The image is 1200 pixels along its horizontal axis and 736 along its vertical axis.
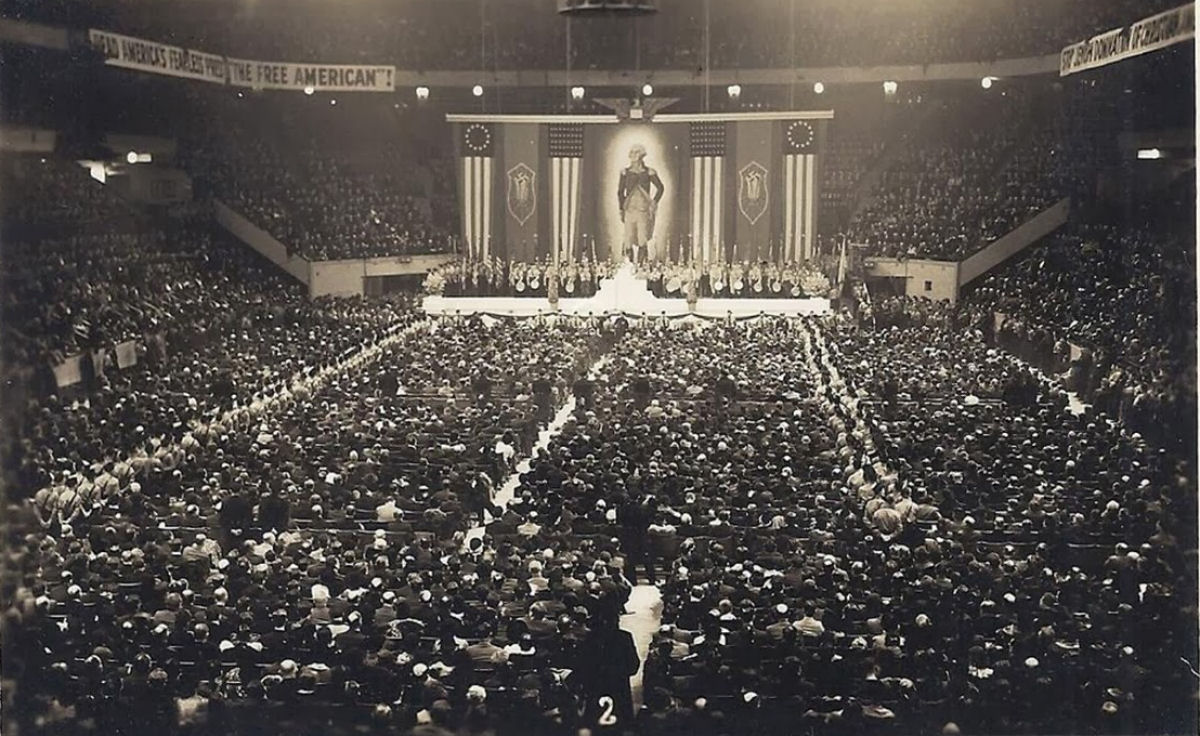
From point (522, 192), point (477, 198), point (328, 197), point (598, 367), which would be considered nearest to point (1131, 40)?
point (598, 367)

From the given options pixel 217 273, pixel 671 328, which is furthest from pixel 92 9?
pixel 671 328

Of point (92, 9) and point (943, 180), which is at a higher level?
point (92, 9)

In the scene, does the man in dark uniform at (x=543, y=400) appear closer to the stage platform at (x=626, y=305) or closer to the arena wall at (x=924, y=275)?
the stage platform at (x=626, y=305)

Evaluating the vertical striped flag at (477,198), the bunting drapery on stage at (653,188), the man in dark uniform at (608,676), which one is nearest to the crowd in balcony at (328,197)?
the vertical striped flag at (477,198)

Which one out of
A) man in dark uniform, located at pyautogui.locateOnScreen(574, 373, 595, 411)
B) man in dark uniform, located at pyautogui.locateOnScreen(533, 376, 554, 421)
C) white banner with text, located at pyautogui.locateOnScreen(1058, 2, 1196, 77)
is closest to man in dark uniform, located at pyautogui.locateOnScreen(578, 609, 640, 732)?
man in dark uniform, located at pyautogui.locateOnScreen(533, 376, 554, 421)

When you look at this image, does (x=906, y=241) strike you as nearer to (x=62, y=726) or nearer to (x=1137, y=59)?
(x=1137, y=59)
